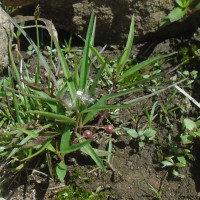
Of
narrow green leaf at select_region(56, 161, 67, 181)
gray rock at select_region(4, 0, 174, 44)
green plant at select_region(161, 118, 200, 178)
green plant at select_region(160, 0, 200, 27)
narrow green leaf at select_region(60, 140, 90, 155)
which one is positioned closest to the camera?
narrow green leaf at select_region(60, 140, 90, 155)

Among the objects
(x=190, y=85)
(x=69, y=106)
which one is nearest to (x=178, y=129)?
(x=190, y=85)

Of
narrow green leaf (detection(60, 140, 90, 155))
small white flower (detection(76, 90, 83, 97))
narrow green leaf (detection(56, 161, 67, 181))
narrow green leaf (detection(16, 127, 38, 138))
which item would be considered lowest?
narrow green leaf (detection(56, 161, 67, 181))

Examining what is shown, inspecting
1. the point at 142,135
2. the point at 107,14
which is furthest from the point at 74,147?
the point at 107,14

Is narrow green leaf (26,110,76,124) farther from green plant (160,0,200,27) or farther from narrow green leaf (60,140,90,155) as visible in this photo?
green plant (160,0,200,27)

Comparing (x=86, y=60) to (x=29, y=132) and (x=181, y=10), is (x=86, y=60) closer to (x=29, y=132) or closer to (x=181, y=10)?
(x=29, y=132)

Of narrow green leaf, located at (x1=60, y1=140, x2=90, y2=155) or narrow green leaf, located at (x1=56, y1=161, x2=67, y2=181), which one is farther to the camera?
narrow green leaf, located at (x1=56, y1=161, x2=67, y2=181)

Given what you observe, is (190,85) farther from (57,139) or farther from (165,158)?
(57,139)

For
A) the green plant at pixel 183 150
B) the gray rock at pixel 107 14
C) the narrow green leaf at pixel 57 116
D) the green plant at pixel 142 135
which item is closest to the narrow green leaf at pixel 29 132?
the narrow green leaf at pixel 57 116

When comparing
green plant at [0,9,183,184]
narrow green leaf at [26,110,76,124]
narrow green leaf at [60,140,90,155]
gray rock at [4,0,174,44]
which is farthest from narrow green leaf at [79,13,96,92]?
gray rock at [4,0,174,44]
